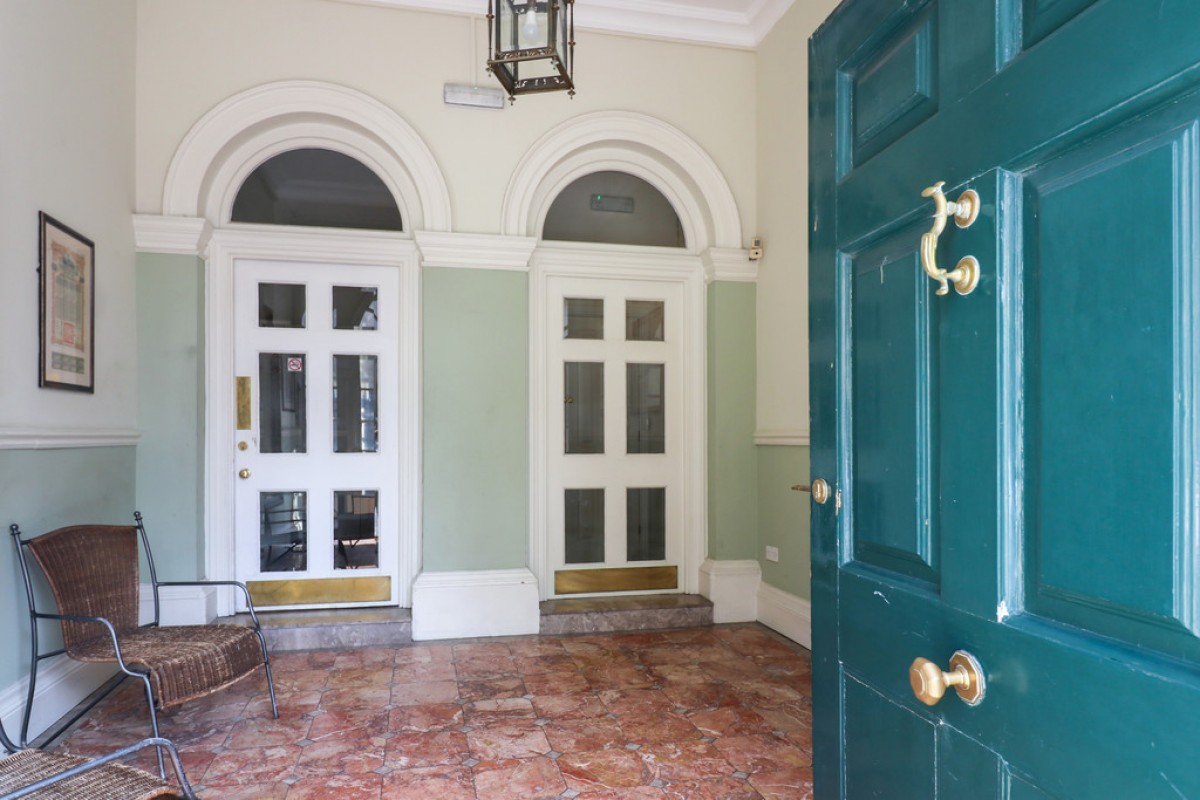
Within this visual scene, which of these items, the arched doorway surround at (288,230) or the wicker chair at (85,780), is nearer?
the wicker chair at (85,780)

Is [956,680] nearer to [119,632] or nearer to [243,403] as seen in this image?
[119,632]

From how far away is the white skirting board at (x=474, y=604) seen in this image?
4.10 m

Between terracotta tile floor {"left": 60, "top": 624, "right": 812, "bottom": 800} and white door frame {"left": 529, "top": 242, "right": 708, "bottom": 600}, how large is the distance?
737 millimetres

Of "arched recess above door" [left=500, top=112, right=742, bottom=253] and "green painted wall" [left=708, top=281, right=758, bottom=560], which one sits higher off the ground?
"arched recess above door" [left=500, top=112, right=742, bottom=253]

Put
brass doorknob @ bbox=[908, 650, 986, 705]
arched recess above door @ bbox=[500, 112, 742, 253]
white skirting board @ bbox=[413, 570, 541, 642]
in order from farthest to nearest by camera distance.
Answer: arched recess above door @ bbox=[500, 112, 742, 253], white skirting board @ bbox=[413, 570, 541, 642], brass doorknob @ bbox=[908, 650, 986, 705]

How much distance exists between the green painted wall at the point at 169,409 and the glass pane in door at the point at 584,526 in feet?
7.07

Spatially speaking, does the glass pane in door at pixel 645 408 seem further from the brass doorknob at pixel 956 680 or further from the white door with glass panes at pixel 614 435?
the brass doorknob at pixel 956 680

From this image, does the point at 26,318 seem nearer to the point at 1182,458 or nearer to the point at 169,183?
the point at 169,183

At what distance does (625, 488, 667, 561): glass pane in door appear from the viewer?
15.4ft

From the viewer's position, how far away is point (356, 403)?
169 inches

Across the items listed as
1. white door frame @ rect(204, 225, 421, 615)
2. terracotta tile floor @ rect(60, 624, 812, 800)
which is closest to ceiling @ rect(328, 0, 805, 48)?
white door frame @ rect(204, 225, 421, 615)

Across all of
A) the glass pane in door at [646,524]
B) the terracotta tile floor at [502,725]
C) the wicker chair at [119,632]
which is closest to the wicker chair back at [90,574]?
the wicker chair at [119,632]

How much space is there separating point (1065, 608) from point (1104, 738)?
0.14 meters

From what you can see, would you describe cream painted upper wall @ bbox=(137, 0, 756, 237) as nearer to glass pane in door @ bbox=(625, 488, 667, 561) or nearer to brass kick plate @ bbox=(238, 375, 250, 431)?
brass kick plate @ bbox=(238, 375, 250, 431)
